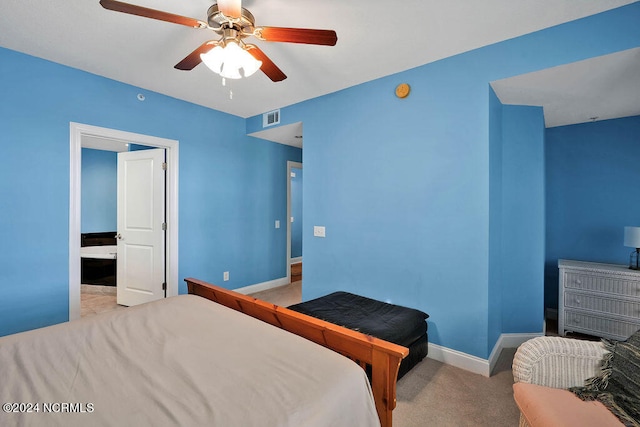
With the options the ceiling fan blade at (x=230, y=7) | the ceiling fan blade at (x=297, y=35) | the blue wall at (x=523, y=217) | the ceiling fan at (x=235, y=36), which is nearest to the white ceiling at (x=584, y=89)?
the blue wall at (x=523, y=217)

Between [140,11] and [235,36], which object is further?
[235,36]

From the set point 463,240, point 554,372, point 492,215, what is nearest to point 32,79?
point 463,240

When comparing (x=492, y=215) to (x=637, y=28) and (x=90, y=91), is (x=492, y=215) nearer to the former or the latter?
(x=637, y=28)

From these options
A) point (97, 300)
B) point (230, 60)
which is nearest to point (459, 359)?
point (230, 60)

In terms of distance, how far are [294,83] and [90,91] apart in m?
1.98

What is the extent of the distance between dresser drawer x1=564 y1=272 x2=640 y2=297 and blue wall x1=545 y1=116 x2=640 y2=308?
0.53 meters

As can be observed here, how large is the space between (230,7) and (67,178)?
92.7 inches

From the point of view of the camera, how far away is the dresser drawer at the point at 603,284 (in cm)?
260

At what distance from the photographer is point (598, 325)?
2.76 metres

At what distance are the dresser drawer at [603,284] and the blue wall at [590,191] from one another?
1.73ft

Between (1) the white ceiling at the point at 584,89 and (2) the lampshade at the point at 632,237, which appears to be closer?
(1) the white ceiling at the point at 584,89

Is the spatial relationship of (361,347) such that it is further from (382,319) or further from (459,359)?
(459,359)

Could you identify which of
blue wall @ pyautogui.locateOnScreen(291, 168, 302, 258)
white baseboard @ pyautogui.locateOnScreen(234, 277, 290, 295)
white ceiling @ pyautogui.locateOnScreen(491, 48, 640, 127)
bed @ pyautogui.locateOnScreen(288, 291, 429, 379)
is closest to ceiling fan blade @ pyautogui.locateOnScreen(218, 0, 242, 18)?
white ceiling @ pyautogui.locateOnScreen(491, 48, 640, 127)

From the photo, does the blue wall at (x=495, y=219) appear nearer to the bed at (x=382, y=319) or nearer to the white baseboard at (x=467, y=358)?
the white baseboard at (x=467, y=358)
